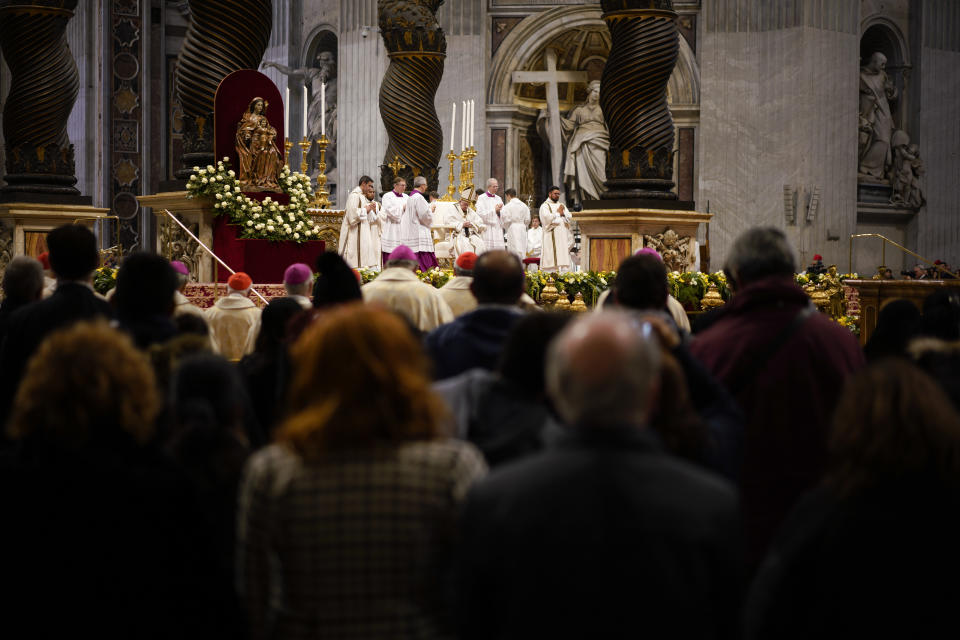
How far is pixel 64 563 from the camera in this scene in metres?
2.86

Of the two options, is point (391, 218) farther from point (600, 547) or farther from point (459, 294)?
point (600, 547)

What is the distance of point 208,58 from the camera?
13445mm

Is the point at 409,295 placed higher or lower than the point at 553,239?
lower

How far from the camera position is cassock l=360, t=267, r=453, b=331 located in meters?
7.36

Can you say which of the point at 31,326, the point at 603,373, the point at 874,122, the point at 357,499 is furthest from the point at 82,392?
the point at 874,122

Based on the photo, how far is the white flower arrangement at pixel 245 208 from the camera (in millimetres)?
13031

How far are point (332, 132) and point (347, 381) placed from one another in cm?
2590

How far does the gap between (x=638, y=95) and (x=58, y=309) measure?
350 inches

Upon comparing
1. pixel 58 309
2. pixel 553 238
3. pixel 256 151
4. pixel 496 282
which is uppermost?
pixel 256 151

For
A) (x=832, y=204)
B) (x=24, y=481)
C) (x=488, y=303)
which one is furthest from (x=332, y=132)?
(x=24, y=481)

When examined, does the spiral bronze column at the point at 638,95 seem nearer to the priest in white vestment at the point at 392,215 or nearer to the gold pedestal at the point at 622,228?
the gold pedestal at the point at 622,228

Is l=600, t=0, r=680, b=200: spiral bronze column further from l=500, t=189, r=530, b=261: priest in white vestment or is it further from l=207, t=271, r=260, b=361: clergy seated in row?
l=500, t=189, r=530, b=261: priest in white vestment

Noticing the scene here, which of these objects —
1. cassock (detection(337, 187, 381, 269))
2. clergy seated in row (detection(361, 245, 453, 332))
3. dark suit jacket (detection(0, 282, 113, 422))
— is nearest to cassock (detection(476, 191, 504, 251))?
cassock (detection(337, 187, 381, 269))

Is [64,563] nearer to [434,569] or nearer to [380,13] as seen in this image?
[434,569]
